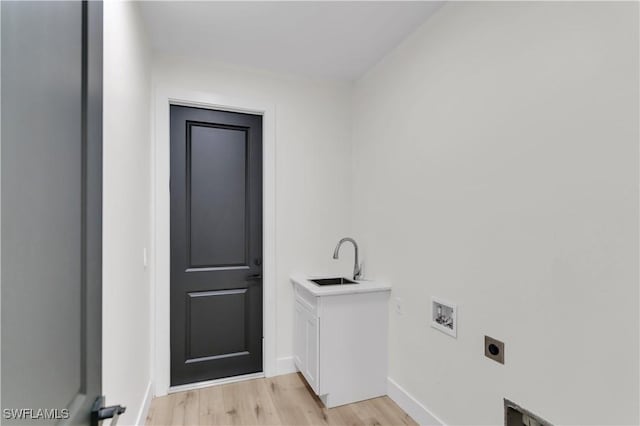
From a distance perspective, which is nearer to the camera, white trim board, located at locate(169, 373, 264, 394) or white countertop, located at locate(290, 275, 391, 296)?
white countertop, located at locate(290, 275, 391, 296)

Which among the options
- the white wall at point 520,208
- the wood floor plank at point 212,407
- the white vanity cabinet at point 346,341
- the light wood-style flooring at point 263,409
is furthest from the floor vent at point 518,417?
the wood floor plank at point 212,407

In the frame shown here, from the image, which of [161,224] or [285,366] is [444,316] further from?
[161,224]

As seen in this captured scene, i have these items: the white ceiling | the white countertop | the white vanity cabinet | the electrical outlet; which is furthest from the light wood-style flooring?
the white ceiling

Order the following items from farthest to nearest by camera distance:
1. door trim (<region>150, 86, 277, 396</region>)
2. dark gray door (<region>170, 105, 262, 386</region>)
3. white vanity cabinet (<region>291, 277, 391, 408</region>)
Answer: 1. dark gray door (<region>170, 105, 262, 386</region>)
2. door trim (<region>150, 86, 277, 396</region>)
3. white vanity cabinet (<region>291, 277, 391, 408</region>)

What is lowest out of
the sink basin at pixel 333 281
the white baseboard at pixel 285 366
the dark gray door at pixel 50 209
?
the white baseboard at pixel 285 366

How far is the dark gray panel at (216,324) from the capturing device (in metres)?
2.68

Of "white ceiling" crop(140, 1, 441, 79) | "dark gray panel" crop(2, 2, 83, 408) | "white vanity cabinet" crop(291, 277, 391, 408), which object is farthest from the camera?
"white vanity cabinet" crop(291, 277, 391, 408)

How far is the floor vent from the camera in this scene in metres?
1.51

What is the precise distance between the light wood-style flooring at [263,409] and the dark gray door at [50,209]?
1.74 metres

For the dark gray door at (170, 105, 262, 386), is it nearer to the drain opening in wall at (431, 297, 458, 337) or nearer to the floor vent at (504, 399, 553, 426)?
the drain opening in wall at (431, 297, 458, 337)

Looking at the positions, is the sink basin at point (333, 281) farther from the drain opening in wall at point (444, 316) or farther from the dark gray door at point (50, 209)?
the dark gray door at point (50, 209)

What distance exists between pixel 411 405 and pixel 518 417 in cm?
80

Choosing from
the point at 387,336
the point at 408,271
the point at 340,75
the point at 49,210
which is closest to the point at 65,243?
the point at 49,210

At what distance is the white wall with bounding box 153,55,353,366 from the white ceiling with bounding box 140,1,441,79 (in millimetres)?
179
